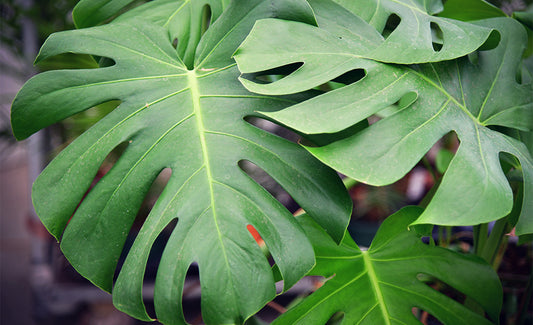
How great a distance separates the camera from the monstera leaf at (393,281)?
1.91ft

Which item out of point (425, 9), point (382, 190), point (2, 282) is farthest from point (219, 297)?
point (2, 282)

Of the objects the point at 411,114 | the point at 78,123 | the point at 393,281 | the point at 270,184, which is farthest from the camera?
the point at 270,184

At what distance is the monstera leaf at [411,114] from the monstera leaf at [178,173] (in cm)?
7

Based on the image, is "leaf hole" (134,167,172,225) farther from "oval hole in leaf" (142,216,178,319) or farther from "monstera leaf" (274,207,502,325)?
"monstera leaf" (274,207,502,325)

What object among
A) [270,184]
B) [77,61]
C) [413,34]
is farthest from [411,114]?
[270,184]

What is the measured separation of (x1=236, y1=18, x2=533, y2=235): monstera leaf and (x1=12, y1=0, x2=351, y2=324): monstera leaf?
0.21 ft

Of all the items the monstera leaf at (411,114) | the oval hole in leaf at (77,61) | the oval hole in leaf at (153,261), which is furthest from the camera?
the oval hole in leaf at (153,261)

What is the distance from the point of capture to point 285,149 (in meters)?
0.54

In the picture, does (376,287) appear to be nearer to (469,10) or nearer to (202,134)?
(202,134)

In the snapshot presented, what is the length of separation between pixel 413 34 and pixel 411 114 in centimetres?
11

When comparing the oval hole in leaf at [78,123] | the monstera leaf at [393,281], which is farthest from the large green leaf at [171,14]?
the oval hole in leaf at [78,123]

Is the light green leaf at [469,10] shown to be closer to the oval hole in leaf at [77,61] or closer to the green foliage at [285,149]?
the green foliage at [285,149]

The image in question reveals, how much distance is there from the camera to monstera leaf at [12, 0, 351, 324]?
1.51ft

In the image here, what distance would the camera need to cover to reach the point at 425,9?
0.67 m
